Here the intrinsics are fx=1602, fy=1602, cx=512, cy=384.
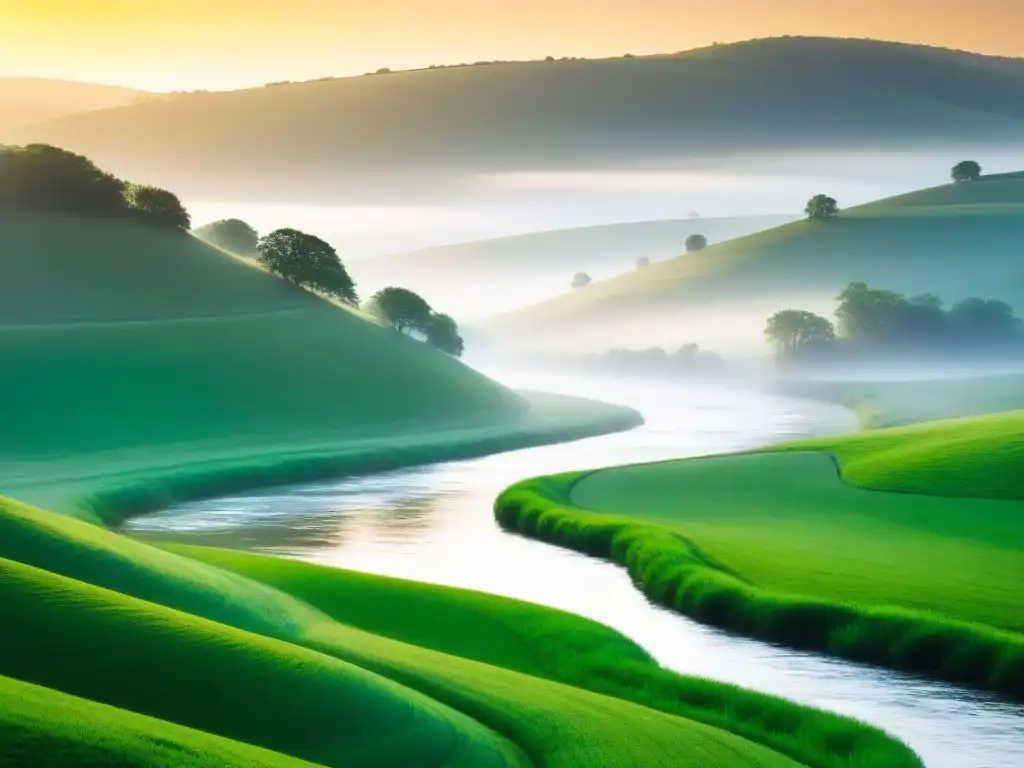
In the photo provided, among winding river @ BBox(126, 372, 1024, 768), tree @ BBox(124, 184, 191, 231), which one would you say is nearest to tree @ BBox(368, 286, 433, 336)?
tree @ BBox(124, 184, 191, 231)

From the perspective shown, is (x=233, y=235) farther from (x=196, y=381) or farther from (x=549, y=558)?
(x=549, y=558)

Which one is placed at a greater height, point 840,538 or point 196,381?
point 196,381

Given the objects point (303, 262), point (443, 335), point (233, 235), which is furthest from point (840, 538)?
point (233, 235)

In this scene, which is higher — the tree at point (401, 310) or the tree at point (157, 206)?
the tree at point (157, 206)

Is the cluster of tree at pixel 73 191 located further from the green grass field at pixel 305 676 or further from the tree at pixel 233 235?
the green grass field at pixel 305 676

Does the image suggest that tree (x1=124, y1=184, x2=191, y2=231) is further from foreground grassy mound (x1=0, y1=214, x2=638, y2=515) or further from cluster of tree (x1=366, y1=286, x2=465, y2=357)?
cluster of tree (x1=366, y1=286, x2=465, y2=357)

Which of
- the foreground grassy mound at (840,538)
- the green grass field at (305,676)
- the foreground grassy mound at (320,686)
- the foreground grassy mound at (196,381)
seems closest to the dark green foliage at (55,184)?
the foreground grassy mound at (196,381)
